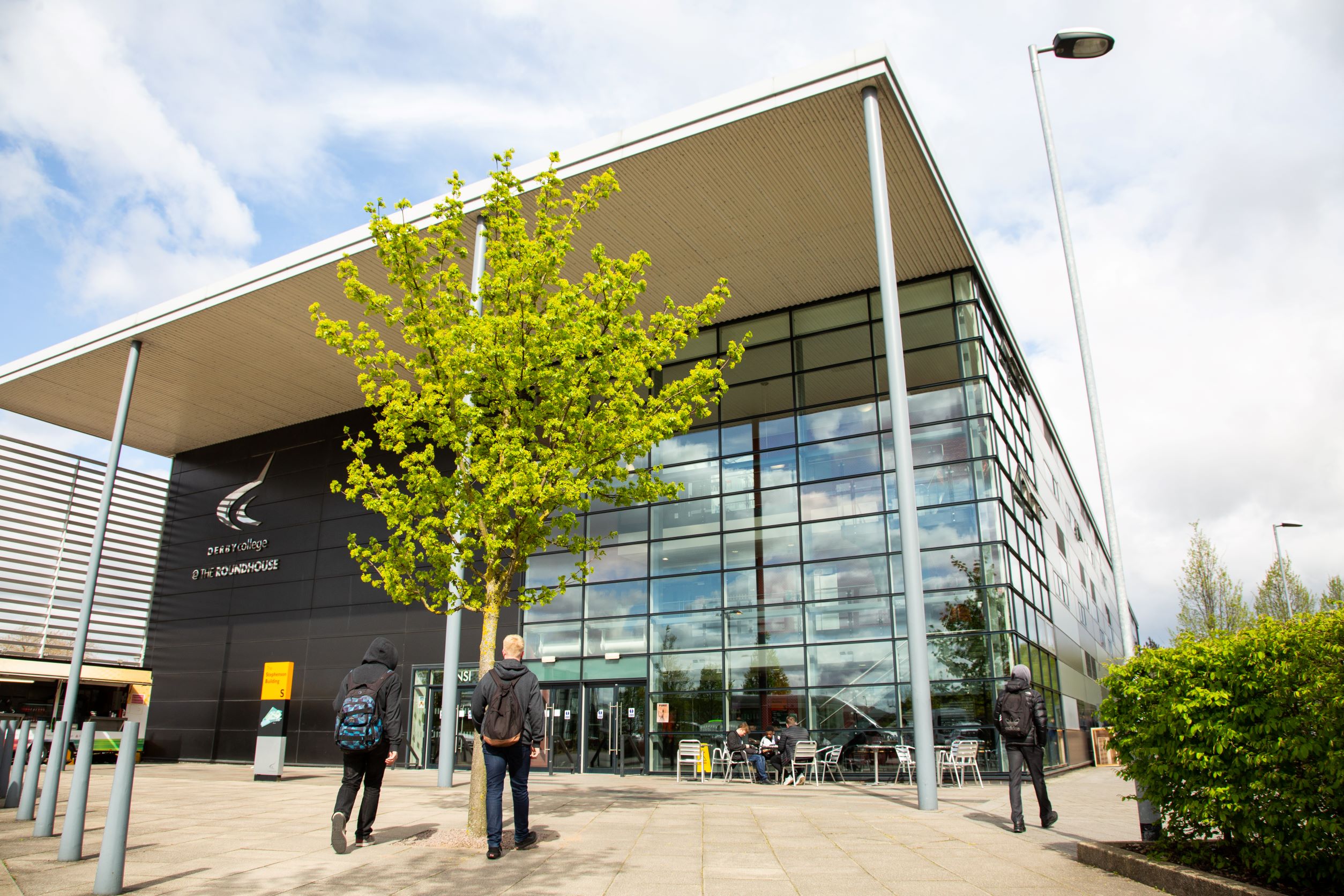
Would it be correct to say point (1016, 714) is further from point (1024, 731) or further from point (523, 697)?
point (523, 697)

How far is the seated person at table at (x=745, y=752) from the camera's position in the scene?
16219 millimetres

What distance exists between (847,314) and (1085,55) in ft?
30.3

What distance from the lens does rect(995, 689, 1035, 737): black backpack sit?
8.78 metres

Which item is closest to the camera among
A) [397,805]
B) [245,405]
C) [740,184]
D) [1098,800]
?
[397,805]

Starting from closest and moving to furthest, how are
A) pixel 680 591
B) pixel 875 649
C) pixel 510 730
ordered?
1. pixel 510 730
2. pixel 875 649
3. pixel 680 591

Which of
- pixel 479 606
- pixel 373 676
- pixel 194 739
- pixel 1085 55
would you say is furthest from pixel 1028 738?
pixel 194 739

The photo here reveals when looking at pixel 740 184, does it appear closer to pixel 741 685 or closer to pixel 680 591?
pixel 680 591

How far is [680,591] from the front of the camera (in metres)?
19.5

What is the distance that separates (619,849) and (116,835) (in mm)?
3649

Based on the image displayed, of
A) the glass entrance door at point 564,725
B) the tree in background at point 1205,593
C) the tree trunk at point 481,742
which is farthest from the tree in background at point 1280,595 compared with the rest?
the tree trunk at point 481,742

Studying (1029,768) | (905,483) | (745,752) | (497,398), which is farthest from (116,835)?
(745,752)

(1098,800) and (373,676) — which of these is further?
(1098,800)

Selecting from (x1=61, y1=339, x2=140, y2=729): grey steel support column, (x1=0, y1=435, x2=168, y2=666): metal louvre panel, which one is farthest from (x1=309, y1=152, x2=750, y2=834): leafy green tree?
(x1=0, y1=435, x2=168, y2=666): metal louvre panel

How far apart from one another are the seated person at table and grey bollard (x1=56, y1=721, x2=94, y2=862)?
11.7m
